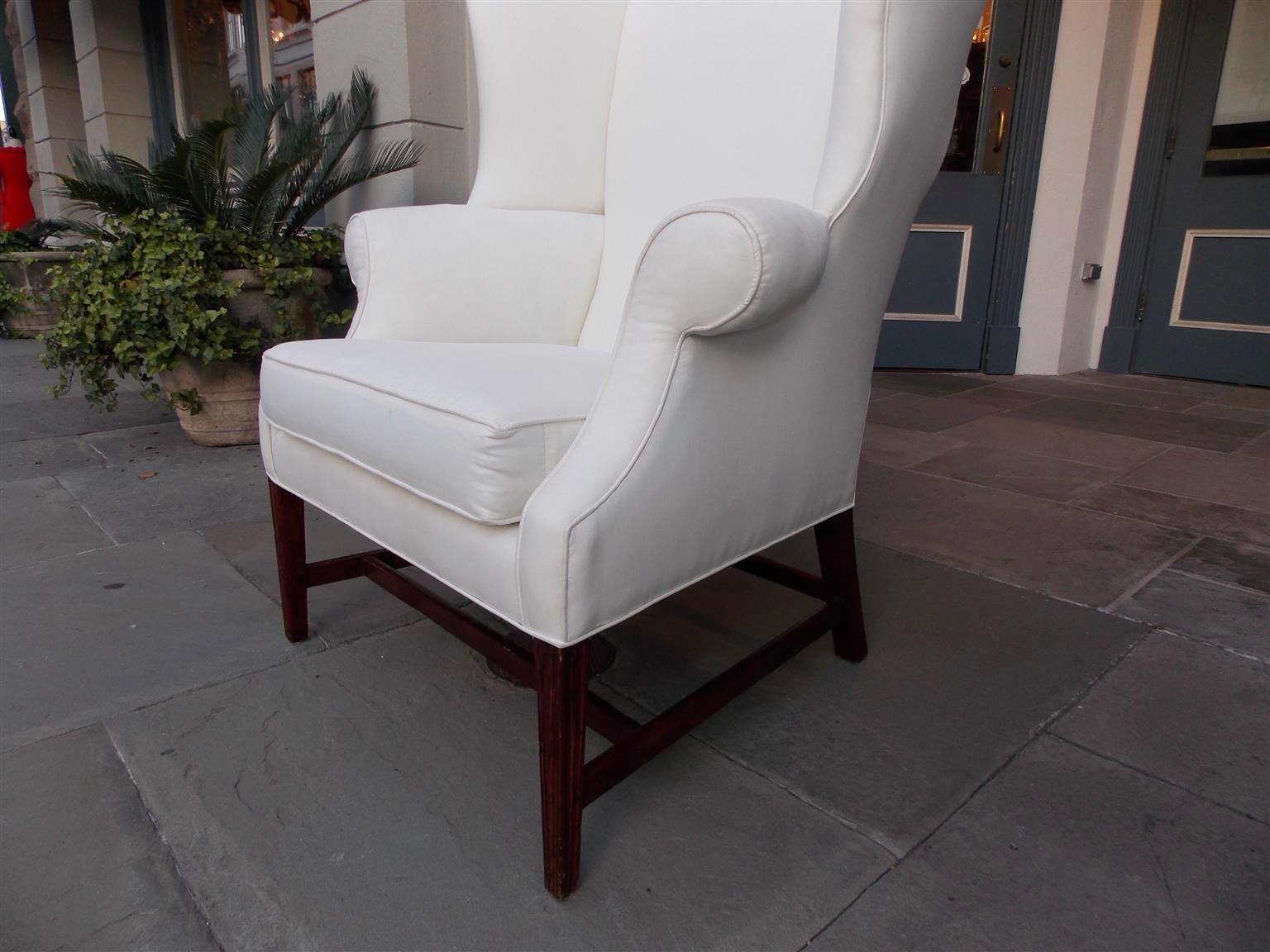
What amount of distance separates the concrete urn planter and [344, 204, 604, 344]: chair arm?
1308 millimetres

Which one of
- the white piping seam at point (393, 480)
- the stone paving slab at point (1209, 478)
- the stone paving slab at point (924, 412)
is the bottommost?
the stone paving slab at point (924, 412)

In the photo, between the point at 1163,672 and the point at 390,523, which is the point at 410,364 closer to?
the point at 390,523

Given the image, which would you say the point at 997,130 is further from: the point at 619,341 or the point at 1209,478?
the point at 619,341

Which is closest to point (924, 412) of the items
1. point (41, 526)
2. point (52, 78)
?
point (41, 526)

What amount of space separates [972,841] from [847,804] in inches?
5.7

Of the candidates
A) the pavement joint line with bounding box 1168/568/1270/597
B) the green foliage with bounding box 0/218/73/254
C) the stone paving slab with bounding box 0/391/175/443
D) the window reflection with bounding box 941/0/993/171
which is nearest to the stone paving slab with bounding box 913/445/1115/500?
the pavement joint line with bounding box 1168/568/1270/597

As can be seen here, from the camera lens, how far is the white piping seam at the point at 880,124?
0.92 meters

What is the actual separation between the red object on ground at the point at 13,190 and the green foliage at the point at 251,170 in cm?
387

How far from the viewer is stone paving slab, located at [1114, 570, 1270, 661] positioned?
1.45 m

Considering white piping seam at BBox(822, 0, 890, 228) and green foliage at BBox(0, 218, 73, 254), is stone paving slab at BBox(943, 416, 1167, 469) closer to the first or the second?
white piping seam at BBox(822, 0, 890, 228)

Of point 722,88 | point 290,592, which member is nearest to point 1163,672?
point 722,88

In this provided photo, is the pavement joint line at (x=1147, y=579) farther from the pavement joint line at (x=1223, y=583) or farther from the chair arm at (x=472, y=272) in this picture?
the chair arm at (x=472, y=272)

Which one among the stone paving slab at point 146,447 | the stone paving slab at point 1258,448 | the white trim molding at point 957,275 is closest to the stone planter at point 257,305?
the stone paving slab at point 146,447

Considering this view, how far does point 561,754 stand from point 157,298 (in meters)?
2.01
